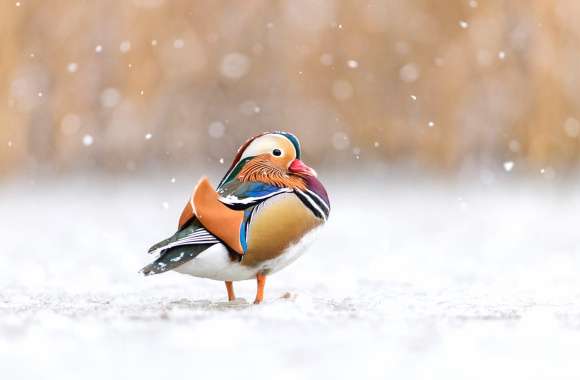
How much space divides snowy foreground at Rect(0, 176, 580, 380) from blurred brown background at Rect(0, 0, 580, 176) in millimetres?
261

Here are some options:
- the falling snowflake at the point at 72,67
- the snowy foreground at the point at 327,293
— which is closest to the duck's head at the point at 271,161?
the snowy foreground at the point at 327,293

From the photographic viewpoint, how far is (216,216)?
6.79 ft

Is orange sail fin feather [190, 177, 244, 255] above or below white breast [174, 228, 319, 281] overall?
above

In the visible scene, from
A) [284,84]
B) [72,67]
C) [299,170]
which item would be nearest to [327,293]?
[299,170]

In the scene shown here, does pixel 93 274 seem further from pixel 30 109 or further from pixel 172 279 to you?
pixel 30 109

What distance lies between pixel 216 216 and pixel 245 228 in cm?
8

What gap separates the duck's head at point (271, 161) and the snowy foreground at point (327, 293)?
325 mm

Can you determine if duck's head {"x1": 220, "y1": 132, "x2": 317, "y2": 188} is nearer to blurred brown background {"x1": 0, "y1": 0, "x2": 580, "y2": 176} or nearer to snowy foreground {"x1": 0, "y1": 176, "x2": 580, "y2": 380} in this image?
snowy foreground {"x1": 0, "y1": 176, "x2": 580, "y2": 380}

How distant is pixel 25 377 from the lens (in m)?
1.47

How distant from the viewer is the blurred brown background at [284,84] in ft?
16.1

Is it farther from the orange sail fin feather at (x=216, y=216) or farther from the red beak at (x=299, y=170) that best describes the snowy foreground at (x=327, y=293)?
the red beak at (x=299, y=170)

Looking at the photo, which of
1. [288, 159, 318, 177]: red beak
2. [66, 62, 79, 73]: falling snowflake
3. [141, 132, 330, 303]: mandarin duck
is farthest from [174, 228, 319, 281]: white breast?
[66, 62, 79, 73]: falling snowflake

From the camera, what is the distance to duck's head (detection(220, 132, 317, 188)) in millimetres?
2209

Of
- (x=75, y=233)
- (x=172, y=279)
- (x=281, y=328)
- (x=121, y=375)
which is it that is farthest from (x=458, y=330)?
(x=75, y=233)
